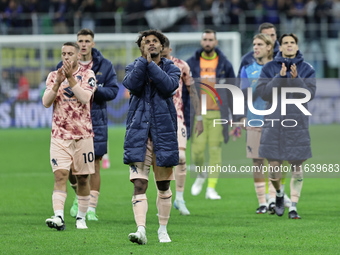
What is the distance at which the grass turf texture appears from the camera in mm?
7160

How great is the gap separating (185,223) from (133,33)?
1997cm

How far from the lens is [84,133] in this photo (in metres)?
8.46

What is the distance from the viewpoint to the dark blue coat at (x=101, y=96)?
919cm

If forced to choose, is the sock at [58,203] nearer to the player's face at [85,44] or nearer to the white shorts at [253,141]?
the player's face at [85,44]

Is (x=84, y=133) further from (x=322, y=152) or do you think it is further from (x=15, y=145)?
(x=15, y=145)

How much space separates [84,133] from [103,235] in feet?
4.06

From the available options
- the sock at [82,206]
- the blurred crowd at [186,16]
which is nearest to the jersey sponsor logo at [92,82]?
the sock at [82,206]

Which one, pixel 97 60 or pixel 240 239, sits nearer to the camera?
pixel 240 239

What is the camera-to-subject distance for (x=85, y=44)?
935 centimetres

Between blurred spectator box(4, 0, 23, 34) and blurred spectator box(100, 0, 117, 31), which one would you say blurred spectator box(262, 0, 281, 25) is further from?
blurred spectator box(4, 0, 23, 34)

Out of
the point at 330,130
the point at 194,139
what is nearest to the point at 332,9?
the point at 330,130

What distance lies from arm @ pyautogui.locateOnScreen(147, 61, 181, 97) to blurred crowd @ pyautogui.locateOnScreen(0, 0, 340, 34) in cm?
2082

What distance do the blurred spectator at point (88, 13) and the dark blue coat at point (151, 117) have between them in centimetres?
2240

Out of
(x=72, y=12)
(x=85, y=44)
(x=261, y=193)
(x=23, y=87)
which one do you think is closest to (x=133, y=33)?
(x=72, y=12)
